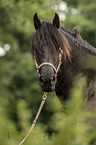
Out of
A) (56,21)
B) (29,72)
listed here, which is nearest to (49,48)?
(56,21)

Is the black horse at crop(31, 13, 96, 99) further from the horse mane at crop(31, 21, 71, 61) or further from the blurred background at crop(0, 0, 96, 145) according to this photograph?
the blurred background at crop(0, 0, 96, 145)

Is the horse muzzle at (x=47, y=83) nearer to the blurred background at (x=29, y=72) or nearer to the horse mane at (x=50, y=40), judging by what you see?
the blurred background at (x=29, y=72)

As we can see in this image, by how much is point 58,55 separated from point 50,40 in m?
0.23

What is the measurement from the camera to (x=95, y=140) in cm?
59

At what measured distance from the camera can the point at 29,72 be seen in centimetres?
1238

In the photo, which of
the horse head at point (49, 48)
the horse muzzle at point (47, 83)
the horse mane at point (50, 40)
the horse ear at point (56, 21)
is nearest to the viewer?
the horse muzzle at point (47, 83)

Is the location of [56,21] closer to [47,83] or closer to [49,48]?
[49,48]

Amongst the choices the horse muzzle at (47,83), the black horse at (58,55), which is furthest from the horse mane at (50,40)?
the horse muzzle at (47,83)

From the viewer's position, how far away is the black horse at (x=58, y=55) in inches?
103

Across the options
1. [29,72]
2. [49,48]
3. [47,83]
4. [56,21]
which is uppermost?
[56,21]

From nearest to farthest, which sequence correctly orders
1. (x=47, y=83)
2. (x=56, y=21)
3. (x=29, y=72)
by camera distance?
(x=47, y=83) → (x=56, y=21) → (x=29, y=72)

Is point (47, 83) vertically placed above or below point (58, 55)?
below

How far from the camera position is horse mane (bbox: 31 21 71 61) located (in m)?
2.73

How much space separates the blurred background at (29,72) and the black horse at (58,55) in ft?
0.56
